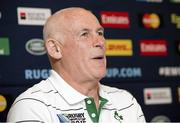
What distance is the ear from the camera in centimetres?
173

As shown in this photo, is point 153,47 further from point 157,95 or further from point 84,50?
point 84,50

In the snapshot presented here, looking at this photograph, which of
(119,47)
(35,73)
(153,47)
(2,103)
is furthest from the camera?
(153,47)

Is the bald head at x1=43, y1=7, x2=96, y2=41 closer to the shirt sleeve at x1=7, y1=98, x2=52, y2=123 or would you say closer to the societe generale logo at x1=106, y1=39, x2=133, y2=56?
the shirt sleeve at x1=7, y1=98, x2=52, y2=123

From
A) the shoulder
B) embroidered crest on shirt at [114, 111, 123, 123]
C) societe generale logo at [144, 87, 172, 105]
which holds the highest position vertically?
the shoulder

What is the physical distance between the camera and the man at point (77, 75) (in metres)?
1.62

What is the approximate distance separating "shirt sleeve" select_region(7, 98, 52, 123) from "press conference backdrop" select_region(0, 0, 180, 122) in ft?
1.61

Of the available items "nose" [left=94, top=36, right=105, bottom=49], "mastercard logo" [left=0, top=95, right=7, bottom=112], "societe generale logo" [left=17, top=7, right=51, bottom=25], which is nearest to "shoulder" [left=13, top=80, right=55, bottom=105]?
"nose" [left=94, top=36, right=105, bottom=49]

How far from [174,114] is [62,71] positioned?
1.10m

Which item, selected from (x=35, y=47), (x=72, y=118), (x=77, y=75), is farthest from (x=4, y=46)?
(x=72, y=118)

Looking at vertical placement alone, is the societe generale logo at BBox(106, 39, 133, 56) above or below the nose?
below

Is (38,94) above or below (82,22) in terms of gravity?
below

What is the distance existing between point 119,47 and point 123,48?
0.03m

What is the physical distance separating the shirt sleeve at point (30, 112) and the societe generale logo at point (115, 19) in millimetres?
920

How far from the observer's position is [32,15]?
7.05 ft
